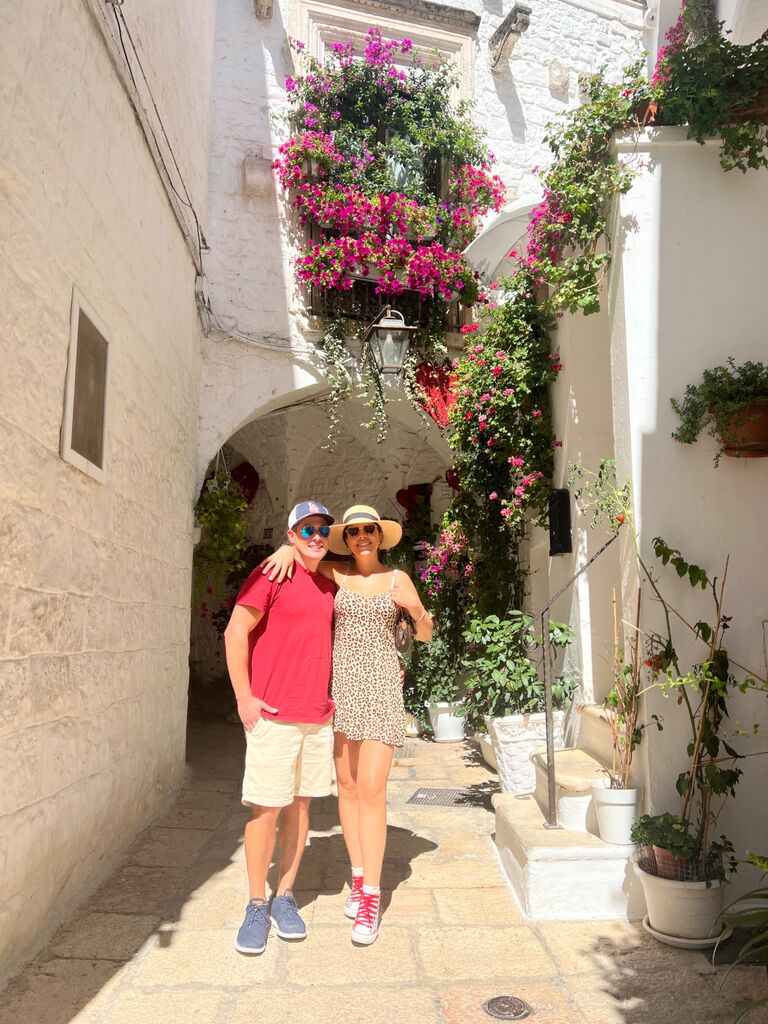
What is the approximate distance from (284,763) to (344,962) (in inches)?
28.7

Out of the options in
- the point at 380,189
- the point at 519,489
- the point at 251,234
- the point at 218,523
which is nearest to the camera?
the point at 519,489

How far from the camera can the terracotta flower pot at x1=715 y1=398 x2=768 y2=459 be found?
339 centimetres

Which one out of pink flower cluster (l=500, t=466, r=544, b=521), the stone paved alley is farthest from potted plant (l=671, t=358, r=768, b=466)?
pink flower cluster (l=500, t=466, r=544, b=521)

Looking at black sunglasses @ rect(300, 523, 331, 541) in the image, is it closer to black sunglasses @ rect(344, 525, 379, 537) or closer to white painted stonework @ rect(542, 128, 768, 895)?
black sunglasses @ rect(344, 525, 379, 537)

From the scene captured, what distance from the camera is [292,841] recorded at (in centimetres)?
323

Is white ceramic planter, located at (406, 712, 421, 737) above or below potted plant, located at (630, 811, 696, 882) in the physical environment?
below

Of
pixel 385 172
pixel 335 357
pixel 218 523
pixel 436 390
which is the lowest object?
pixel 218 523

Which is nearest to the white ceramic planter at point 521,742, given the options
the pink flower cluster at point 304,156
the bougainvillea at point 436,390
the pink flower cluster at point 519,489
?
the pink flower cluster at point 519,489

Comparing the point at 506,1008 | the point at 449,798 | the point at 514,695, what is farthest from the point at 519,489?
the point at 506,1008

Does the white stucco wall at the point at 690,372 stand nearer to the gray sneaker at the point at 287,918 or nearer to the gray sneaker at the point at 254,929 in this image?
the gray sneaker at the point at 287,918

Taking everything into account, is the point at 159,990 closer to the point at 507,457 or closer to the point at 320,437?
the point at 507,457

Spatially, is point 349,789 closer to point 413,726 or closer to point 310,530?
point 310,530

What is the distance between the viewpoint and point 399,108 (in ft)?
24.4

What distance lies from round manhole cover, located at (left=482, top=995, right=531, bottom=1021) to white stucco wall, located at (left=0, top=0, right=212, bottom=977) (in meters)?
1.61
